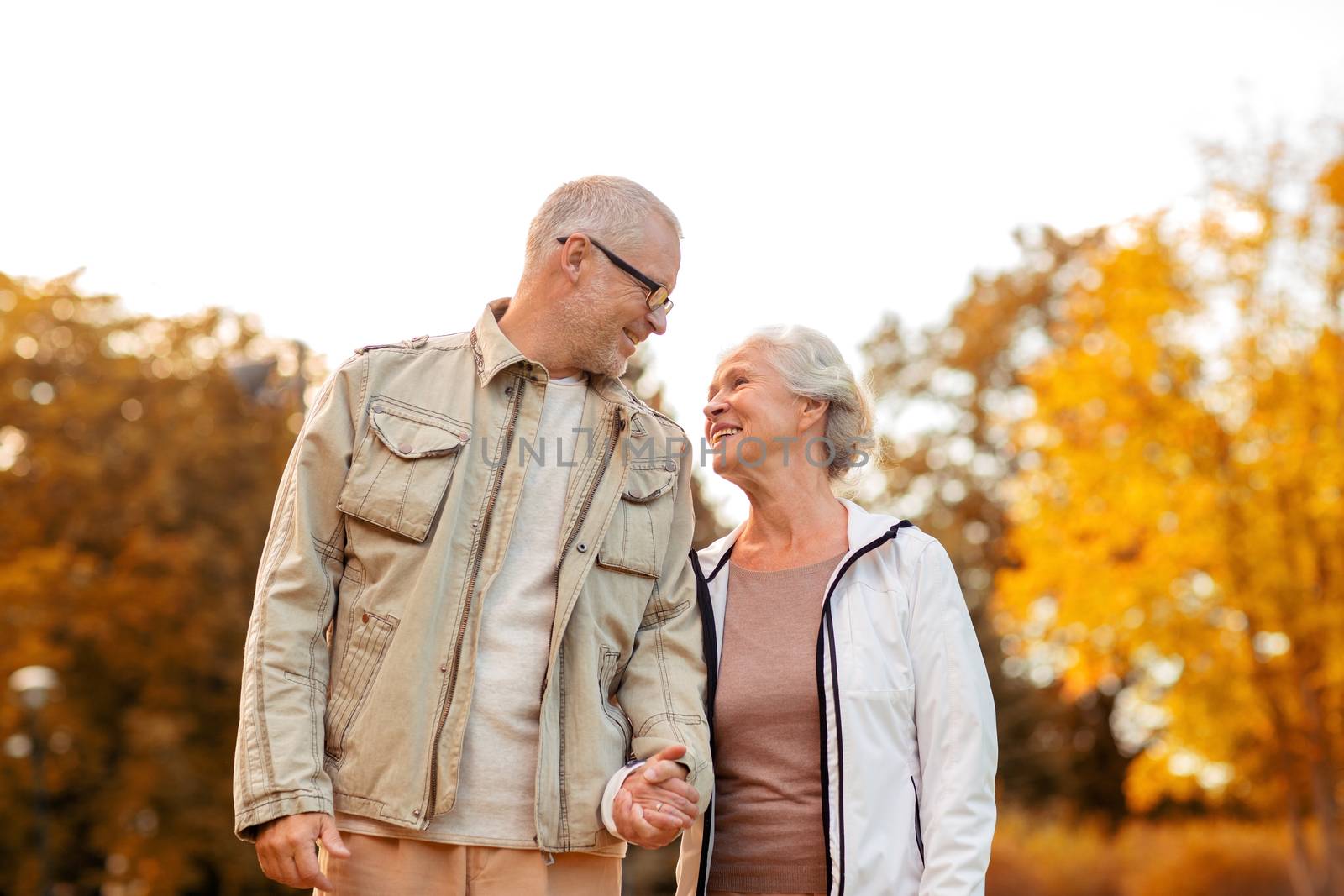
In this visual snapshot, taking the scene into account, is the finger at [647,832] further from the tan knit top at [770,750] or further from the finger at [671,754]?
the tan knit top at [770,750]

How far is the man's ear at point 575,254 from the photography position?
3.48m

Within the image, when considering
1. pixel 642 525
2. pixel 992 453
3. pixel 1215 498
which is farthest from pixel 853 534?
pixel 992 453

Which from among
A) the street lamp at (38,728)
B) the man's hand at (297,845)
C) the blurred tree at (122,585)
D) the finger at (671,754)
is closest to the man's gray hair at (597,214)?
the finger at (671,754)

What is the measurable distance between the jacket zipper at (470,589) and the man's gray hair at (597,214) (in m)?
0.40

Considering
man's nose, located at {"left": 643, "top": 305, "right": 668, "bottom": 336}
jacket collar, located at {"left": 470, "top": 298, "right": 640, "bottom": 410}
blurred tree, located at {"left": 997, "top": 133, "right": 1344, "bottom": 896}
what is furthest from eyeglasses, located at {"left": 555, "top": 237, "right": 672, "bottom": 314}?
blurred tree, located at {"left": 997, "top": 133, "right": 1344, "bottom": 896}

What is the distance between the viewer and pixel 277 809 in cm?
284

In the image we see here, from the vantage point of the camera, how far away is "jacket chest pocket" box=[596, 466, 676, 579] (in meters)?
3.39

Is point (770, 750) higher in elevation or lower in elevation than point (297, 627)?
lower

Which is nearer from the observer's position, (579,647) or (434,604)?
(434,604)

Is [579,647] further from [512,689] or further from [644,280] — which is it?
[644,280]

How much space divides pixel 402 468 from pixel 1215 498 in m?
12.8

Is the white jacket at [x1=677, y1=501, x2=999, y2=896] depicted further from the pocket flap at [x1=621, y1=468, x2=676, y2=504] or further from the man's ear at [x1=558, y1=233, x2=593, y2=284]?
the man's ear at [x1=558, y1=233, x2=593, y2=284]

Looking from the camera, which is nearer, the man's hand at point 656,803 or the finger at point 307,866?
the finger at point 307,866

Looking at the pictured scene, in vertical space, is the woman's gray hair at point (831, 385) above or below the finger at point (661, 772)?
above
